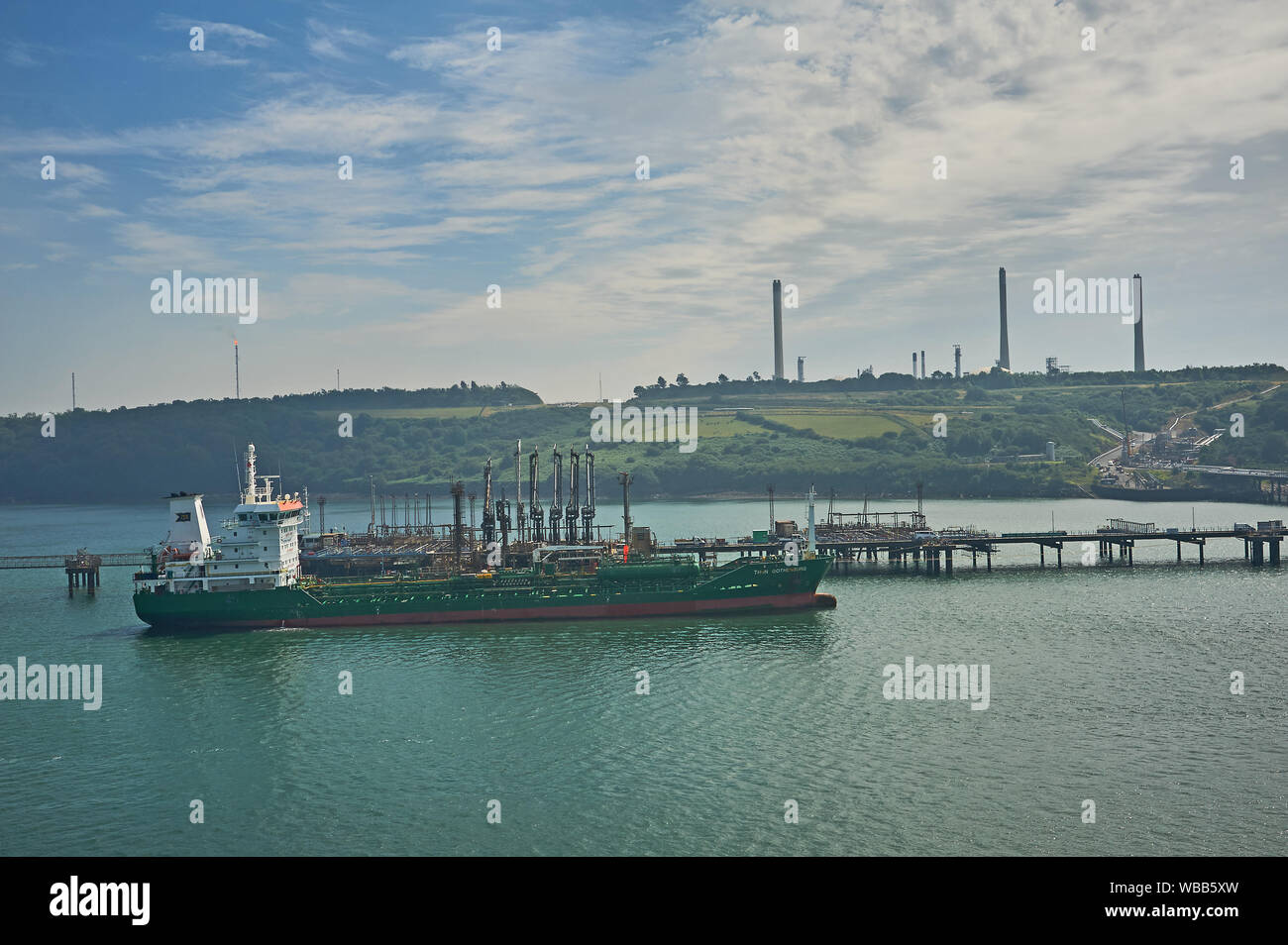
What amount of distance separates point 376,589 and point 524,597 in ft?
31.7

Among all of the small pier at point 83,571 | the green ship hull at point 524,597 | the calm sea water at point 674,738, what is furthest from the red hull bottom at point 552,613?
the small pier at point 83,571

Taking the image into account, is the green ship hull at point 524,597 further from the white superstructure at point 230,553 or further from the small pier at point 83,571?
the small pier at point 83,571

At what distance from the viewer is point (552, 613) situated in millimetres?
57844

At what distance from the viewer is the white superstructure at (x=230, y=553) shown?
186ft

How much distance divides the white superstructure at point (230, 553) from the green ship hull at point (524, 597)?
4.05 feet

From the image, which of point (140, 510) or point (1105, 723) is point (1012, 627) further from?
point (140, 510)

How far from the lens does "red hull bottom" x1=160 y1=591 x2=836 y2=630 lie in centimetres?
5719

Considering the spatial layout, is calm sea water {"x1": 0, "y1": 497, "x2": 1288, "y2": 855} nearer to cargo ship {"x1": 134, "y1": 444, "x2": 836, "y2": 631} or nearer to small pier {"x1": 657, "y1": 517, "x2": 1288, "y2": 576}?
cargo ship {"x1": 134, "y1": 444, "x2": 836, "y2": 631}

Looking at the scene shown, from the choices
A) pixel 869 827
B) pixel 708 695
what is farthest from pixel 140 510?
pixel 869 827

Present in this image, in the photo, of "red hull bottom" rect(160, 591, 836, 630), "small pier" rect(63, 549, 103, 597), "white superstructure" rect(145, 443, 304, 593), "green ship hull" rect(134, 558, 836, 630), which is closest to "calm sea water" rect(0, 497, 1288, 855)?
"red hull bottom" rect(160, 591, 836, 630)

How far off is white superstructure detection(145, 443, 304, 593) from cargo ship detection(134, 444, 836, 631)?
0.21 feet

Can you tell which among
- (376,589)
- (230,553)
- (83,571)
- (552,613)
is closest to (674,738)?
(552,613)

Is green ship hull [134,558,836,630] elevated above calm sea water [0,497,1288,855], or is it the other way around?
green ship hull [134,558,836,630]

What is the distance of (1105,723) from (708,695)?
15.7 meters
